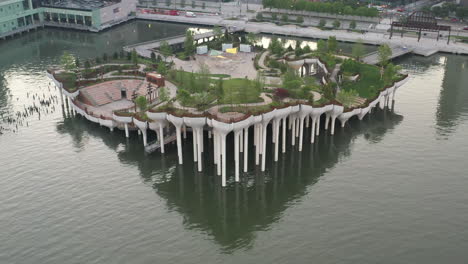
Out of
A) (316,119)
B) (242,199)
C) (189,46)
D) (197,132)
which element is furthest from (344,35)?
(242,199)

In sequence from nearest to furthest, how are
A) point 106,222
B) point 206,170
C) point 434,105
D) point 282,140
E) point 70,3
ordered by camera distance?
point 106,222
point 206,170
point 282,140
point 434,105
point 70,3

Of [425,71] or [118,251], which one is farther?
[425,71]

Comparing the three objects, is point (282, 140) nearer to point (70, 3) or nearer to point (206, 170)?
point (206, 170)

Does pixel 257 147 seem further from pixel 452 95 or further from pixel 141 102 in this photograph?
pixel 452 95

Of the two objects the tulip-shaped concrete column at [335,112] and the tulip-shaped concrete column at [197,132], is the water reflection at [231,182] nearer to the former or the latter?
the tulip-shaped concrete column at [197,132]

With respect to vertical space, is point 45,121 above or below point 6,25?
below

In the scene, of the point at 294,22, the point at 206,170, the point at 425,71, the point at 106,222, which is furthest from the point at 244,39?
the point at 106,222

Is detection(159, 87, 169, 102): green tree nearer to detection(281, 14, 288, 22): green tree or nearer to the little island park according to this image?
the little island park
